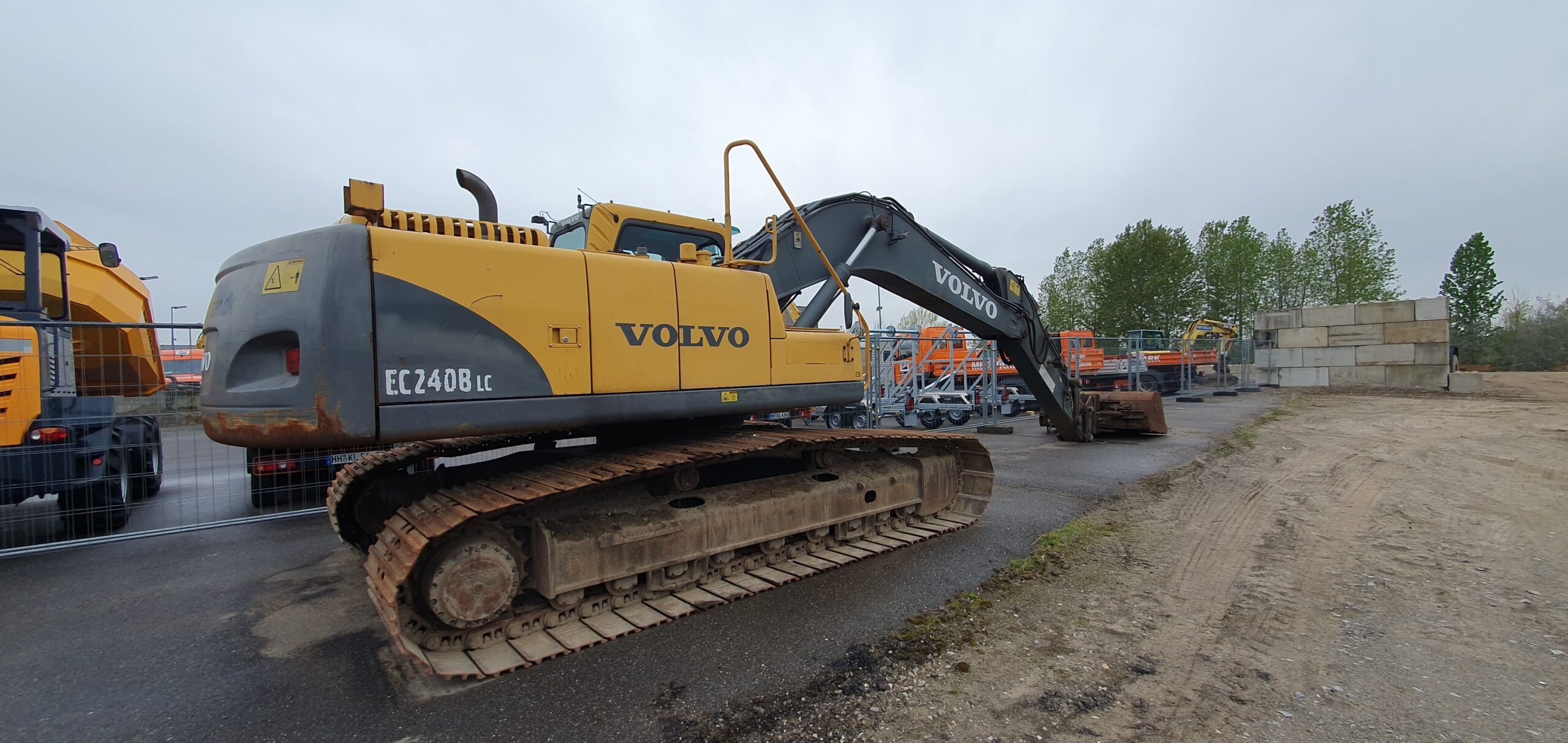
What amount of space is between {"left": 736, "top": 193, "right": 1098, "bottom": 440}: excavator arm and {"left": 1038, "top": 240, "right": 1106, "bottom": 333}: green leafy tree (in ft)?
136

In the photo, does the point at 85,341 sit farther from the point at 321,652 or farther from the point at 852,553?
the point at 852,553

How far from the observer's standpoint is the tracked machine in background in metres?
2.97

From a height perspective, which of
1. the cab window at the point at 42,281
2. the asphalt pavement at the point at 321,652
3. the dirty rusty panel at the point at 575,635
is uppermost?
the cab window at the point at 42,281

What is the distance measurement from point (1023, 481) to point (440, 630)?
6512 millimetres

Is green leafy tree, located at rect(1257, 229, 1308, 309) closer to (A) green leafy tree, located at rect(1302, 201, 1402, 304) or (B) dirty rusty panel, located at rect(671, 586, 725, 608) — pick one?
(A) green leafy tree, located at rect(1302, 201, 1402, 304)

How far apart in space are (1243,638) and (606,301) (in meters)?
3.86

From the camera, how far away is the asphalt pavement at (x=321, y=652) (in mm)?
2850

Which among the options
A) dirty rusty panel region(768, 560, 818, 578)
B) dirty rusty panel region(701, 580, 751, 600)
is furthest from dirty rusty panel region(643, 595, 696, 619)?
dirty rusty panel region(768, 560, 818, 578)

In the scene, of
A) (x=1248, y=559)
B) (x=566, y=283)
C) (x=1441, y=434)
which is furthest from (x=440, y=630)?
(x=1441, y=434)

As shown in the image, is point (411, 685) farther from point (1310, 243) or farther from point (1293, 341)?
point (1310, 243)

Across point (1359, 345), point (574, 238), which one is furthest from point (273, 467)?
point (1359, 345)

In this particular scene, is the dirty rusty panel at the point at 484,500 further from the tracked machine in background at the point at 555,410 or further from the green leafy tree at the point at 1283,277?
the green leafy tree at the point at 1283,277

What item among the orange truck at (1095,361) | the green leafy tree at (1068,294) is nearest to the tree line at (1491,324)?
the orange truck at (1095,361)

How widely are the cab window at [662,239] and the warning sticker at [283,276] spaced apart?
1.77m
